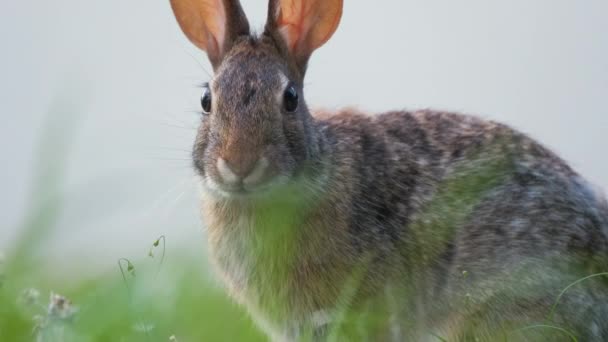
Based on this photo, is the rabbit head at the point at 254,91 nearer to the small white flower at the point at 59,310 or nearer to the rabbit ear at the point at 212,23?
the rabbit ear at the point at 212,23

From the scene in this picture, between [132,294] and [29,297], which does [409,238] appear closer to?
[132,294]

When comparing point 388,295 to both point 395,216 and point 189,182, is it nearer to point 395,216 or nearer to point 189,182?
point 395,216

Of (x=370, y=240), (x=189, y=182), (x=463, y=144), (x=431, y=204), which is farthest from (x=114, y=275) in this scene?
(x=463, y=144)

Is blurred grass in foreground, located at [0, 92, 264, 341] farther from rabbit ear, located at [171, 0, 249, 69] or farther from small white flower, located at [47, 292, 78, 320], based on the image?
rabbit ear, located at [171, 0, 249, 69]

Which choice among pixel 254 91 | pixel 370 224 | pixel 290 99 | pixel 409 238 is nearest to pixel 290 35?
pixel 290 99

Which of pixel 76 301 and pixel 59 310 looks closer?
pixel 59 310

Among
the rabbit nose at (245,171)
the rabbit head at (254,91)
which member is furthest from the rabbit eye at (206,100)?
the rabbit nose at (245,171)

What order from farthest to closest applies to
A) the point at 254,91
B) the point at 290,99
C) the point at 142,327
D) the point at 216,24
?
1. the point at 216,24
2. the point at 290,99
3. the point at 254,91
4. the point at 142,327

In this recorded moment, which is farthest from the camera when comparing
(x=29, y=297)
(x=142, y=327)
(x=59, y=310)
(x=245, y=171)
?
(x=245, y=171)
